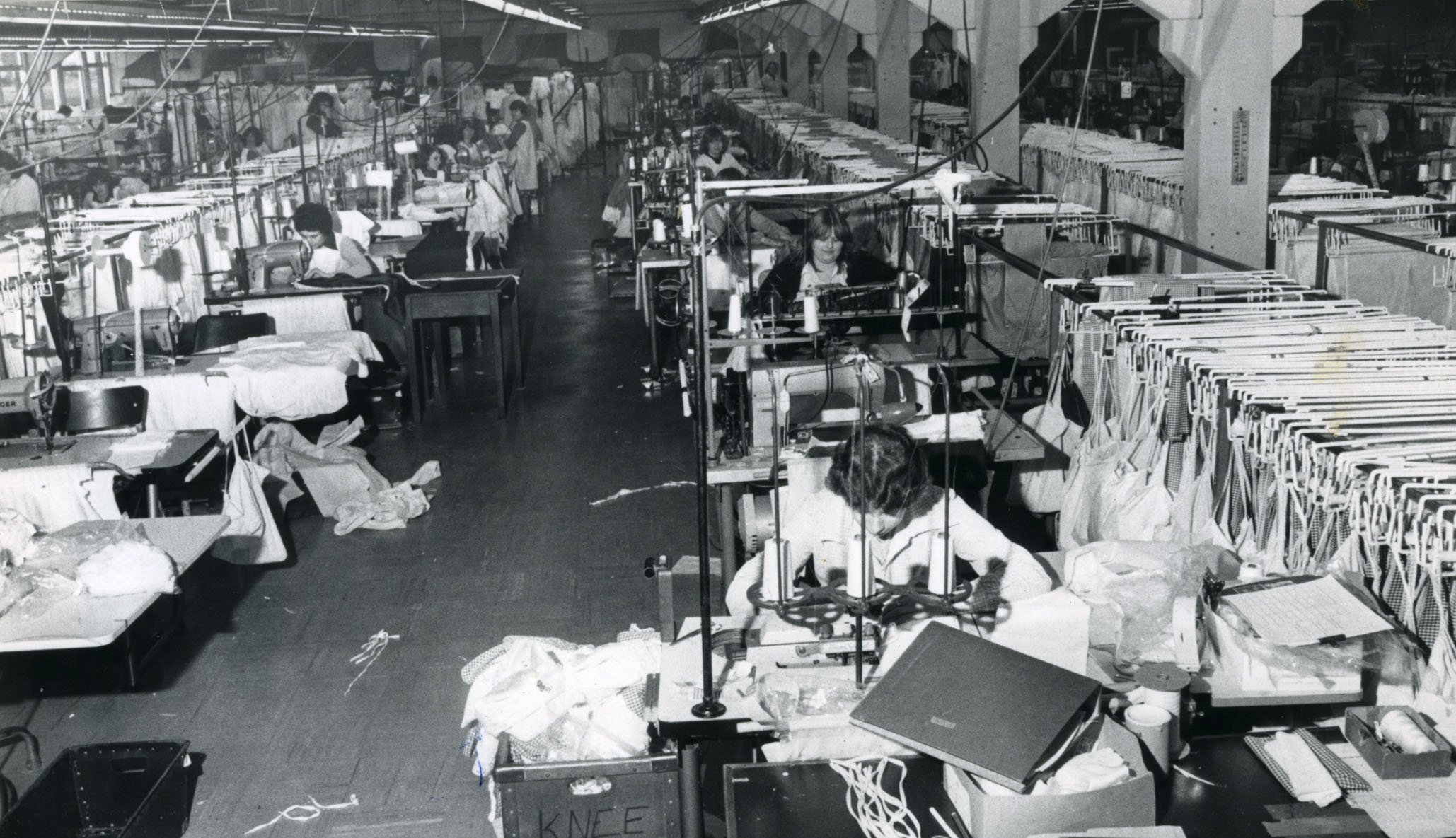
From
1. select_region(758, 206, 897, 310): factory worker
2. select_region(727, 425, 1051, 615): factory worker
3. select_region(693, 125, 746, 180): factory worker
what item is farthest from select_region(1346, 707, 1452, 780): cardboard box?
select_region(693, 125, 746, 180): factory worker

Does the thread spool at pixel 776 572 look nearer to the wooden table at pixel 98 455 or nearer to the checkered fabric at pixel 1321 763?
the checkered fabric at pixel 1321 763

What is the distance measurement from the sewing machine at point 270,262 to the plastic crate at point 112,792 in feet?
A: 20.8

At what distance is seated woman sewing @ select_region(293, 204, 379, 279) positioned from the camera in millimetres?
10477

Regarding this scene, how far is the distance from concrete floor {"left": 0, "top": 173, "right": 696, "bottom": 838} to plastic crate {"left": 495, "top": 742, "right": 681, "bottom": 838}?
691 mm

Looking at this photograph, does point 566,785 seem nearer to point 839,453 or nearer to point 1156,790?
point 839,453

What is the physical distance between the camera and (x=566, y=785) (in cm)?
387

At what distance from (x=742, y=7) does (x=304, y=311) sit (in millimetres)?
7091

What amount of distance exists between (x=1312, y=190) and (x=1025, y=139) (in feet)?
18.3

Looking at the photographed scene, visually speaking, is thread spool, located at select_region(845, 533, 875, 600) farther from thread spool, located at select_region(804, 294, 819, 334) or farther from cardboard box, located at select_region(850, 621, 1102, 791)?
thread spool, located at select_region(804, 294, 819, 334)

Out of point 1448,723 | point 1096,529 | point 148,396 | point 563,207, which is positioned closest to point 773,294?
point 1096,529

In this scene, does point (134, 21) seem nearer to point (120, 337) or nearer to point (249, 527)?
point (120, 337)

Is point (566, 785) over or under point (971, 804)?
under

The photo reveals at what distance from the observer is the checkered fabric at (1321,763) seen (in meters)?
2.98

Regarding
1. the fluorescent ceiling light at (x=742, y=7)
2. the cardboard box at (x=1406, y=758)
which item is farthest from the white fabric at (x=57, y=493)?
the fluorescent ceiling light at (x=742, y=7)
